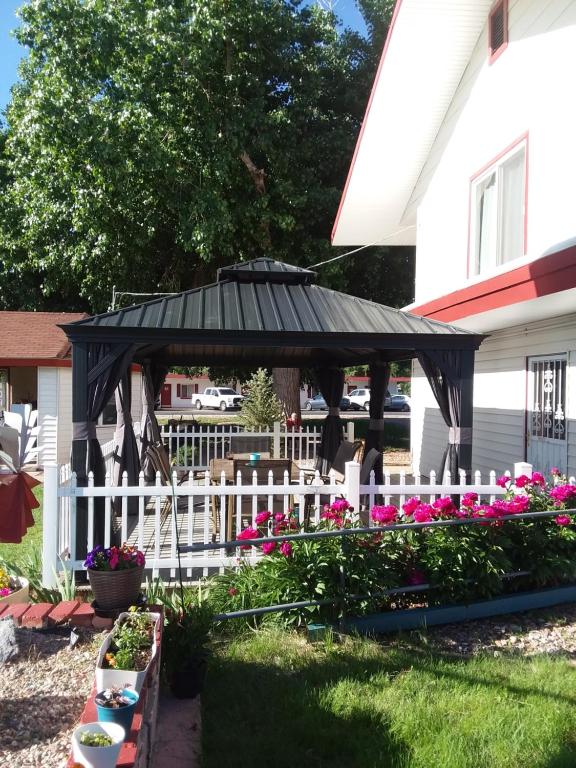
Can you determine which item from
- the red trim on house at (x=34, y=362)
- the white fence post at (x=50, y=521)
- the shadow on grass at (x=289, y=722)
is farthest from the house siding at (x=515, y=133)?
the red trim on house at (x=34, y=362)

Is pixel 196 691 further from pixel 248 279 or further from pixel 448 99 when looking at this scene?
pixel 448 99

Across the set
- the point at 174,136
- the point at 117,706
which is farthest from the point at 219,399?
the point at 117,706

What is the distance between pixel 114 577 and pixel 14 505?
717mm

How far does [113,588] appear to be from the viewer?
3.79 metres

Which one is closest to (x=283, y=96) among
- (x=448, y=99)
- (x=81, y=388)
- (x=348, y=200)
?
(x=348, y=200)

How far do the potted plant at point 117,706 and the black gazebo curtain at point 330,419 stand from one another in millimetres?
9041

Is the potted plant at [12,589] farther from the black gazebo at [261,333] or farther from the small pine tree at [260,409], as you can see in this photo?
the small pine tree at [260,409]

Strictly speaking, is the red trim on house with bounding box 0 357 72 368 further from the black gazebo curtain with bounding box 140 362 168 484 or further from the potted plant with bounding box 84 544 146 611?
the potted plant with bounding box 84 544 146 611

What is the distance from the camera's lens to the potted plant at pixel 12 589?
4.22 meters

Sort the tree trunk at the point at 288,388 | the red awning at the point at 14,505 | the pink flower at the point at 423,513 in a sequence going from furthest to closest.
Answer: the tree trunk at the point at 288,388 → the pink flower at the point at 423,513 → the red awning at the point at 14,505

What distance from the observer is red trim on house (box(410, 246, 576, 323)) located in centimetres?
562

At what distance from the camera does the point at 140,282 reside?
58.5 ft

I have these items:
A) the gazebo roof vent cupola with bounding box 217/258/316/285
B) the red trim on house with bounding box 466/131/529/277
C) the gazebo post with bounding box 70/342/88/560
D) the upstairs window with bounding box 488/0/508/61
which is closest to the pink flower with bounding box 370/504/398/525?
the gazebo post with bounding box 70/342/88/560

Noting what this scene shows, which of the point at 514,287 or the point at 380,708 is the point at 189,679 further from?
the point at 514,287
